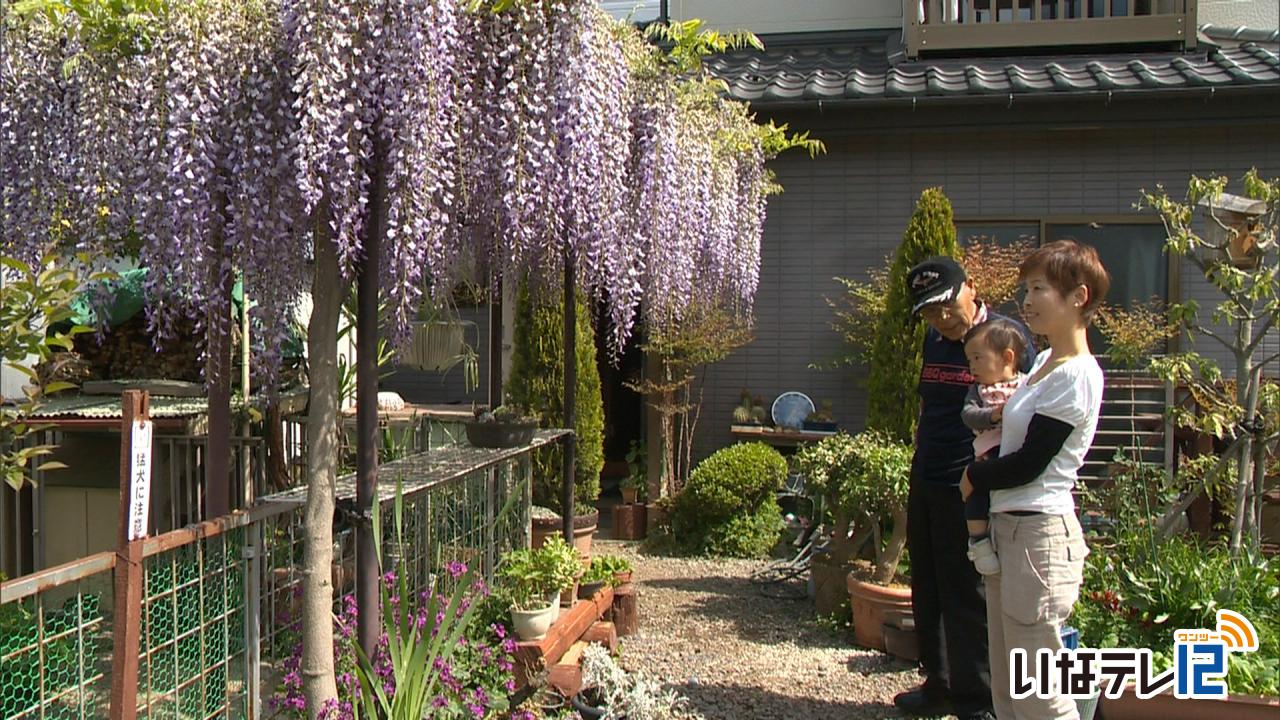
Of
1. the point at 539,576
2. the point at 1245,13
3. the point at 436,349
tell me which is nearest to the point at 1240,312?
the point at 539,576

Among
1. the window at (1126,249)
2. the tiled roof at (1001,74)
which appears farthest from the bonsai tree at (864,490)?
the tiled roof at (1001,74)

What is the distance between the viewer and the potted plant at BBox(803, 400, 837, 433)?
708cm

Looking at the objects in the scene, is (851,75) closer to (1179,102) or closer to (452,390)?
(1179,102)

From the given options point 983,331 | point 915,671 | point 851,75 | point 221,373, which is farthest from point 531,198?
point 851,75

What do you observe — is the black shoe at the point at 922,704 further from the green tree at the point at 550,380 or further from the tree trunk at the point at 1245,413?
the green tree at the point at 550,380

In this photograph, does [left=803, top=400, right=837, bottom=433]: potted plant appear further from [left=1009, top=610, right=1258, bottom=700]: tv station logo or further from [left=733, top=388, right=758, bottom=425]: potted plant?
Answer: [left=1009, top=610, right=1258, bottom=700]: tv station logo

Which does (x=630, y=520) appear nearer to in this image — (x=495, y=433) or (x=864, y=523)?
(x=864, y=523)

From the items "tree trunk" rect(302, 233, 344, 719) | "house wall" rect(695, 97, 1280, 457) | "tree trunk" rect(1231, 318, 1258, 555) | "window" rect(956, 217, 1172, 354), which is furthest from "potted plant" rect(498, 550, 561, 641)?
"window" rect(956, 217, 1172, 354)

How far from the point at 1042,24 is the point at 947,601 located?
219 inches

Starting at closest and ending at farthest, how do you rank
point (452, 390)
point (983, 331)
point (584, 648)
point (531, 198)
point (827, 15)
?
point (531, 198), point (983, 331), point (584, 648), point (452, 390), point (827, 15)

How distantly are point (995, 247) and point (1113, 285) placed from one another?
1.02 metres

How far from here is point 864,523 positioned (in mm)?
5047

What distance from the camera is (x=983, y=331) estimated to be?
3355 millimetres

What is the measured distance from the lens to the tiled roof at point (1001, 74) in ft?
21.6
